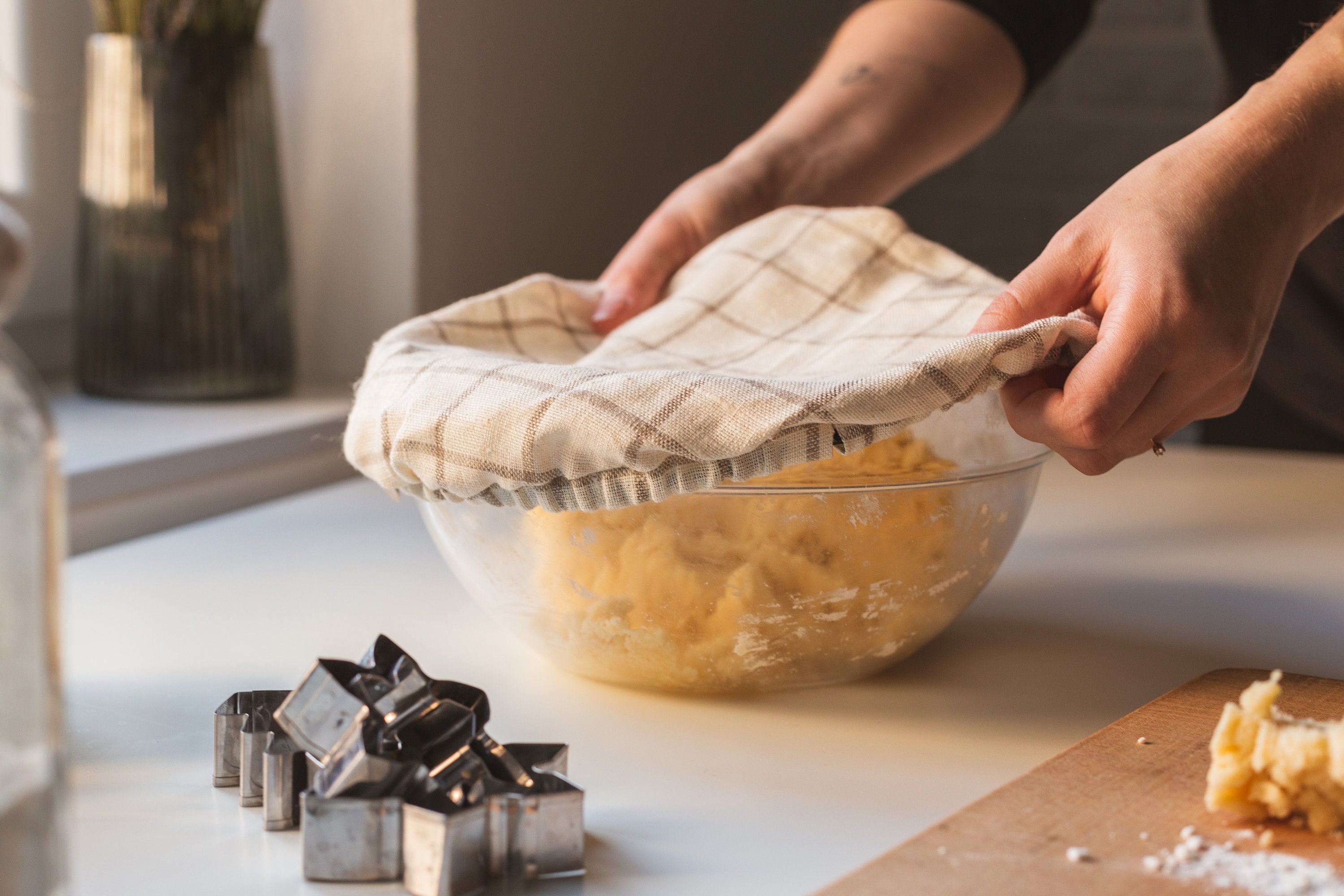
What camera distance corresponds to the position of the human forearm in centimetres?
86

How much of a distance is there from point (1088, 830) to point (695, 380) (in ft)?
0.59

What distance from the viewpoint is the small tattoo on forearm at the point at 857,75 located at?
894mm

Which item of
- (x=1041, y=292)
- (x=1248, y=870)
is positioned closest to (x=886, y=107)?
(x=1041, y=292)

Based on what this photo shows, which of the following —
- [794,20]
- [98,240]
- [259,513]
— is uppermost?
[794,20]

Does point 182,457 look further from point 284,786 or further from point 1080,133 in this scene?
point 1080,133

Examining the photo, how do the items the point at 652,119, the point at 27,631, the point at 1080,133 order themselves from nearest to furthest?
the point at 27,631 < the point at 652,119 < the point at 1080,133

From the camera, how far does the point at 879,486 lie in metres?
0.50

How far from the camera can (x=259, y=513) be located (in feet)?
2.85

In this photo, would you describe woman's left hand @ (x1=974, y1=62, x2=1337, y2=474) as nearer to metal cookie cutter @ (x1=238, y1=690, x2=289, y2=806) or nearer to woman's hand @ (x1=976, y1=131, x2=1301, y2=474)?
woman's hand @ (x1=976, y1=131, x2=1301, y2=474)

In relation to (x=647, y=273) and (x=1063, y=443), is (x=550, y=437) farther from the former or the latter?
(x=647, y=273)

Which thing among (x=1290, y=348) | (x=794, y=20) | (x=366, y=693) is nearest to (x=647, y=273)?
(x=366, y=693)

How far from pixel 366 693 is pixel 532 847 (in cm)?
8

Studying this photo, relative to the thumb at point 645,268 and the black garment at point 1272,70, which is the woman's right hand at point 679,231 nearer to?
the thumb at point 645,268

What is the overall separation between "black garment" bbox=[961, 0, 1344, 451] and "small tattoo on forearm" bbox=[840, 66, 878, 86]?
10 cm
